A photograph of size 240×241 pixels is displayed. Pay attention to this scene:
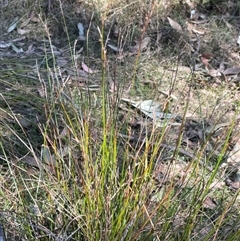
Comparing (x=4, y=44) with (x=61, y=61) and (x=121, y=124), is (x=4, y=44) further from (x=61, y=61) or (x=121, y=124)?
(x=121, y=124)

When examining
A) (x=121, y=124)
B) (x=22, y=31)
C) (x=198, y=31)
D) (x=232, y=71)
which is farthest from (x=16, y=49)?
(x=121, y=124)

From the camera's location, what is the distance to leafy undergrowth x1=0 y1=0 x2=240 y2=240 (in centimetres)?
167

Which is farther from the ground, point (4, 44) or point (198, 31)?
point (198, 31)

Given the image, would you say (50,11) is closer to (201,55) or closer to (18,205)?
(201,55)

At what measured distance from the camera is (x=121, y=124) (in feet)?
5.73

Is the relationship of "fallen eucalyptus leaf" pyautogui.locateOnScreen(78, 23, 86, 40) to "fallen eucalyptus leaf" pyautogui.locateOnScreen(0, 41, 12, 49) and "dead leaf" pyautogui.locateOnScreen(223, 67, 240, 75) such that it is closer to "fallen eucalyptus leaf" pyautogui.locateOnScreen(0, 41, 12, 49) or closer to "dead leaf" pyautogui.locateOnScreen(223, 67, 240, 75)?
"fallen eucalyptus leaf" pyautogui.locateOnScreen(0, 41, 12, 49)

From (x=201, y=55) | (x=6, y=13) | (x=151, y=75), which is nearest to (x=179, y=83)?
(x=151, y=75)

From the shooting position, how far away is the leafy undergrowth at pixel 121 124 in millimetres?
1668

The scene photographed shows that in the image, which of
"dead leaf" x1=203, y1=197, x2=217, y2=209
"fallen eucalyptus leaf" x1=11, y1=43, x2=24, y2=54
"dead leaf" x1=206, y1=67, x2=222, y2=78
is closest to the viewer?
"dead leaf" x1=203, y1=197, x2=217, y2=209

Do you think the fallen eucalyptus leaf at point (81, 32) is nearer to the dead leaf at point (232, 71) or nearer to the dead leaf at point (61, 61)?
the dead leaf at point (61, 61)

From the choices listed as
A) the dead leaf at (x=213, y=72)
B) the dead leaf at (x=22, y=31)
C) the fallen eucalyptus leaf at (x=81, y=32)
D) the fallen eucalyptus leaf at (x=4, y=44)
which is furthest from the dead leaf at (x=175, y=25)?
the fallen eucalyptus leaf at (x=4, y=44)

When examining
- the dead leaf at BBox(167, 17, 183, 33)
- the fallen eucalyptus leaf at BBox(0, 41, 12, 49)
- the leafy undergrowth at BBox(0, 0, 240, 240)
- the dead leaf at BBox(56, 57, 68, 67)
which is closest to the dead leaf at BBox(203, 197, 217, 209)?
the leafy undergrowth at BBox(0, 0, 240, 240)

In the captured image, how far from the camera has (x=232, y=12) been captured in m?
3.83

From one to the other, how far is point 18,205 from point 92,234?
316 millimetres
